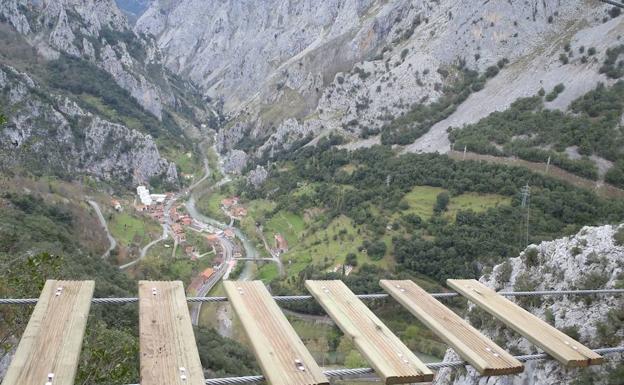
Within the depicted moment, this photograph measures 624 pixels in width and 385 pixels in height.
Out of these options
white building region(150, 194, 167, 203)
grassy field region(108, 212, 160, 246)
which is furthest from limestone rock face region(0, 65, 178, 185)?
grassy field region(108, 212, 160, 246)

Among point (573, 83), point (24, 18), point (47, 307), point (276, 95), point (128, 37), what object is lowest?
point (47, 307)

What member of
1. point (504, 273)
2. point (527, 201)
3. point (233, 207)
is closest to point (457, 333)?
point (504, 273)

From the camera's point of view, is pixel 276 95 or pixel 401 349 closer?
pixel 401 349

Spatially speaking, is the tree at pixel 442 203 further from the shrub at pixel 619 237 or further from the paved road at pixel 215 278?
the shrub at pixel 619 237

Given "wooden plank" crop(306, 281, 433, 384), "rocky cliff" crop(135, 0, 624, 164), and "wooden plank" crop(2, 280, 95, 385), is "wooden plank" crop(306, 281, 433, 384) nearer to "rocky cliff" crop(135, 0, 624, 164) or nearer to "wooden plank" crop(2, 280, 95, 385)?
"wooden plank" crop(2, 280, 95, 385)

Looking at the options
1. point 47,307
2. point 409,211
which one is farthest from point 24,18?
point 47,307

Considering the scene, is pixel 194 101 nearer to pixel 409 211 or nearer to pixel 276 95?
pixel 276 95

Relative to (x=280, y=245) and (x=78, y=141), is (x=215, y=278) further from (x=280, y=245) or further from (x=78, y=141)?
(x=78, y=141)
